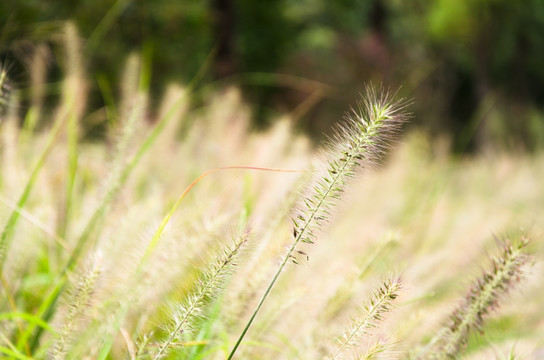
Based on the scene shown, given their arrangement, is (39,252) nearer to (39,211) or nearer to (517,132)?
(39,211)

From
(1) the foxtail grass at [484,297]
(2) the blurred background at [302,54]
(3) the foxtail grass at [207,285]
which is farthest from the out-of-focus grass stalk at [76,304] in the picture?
(2) the blurred background at [302,54]

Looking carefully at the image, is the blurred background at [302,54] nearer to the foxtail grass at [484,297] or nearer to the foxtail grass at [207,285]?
the foxtail grass at [484,297]

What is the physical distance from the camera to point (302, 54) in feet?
42.8

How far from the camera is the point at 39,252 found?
1559mm

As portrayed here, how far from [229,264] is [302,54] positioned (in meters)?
13.0

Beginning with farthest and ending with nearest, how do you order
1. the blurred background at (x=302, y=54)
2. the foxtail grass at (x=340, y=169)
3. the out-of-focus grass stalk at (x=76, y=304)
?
the blurred background at (x=302, y=54) → the out-of-focus grass stalk at (x=76, y=304) → the foxtail grass at (x=340, y=169)

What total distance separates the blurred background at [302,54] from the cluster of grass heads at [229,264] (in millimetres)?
354

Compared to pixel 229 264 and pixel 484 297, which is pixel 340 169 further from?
pixel 484 297

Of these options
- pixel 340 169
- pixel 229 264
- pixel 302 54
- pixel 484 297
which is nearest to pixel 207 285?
pixel 229 264

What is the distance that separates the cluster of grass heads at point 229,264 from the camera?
25.1 inches

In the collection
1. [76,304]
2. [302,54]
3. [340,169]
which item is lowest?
[76,304]

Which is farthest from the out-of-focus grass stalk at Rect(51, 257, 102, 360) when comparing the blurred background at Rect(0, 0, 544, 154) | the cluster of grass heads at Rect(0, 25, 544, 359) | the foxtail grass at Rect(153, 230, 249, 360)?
the blurred background at Rect(0, 0, 544, 154)

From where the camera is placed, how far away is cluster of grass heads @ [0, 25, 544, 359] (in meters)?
0.64

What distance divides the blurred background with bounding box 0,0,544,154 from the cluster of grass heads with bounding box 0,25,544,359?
35cm
